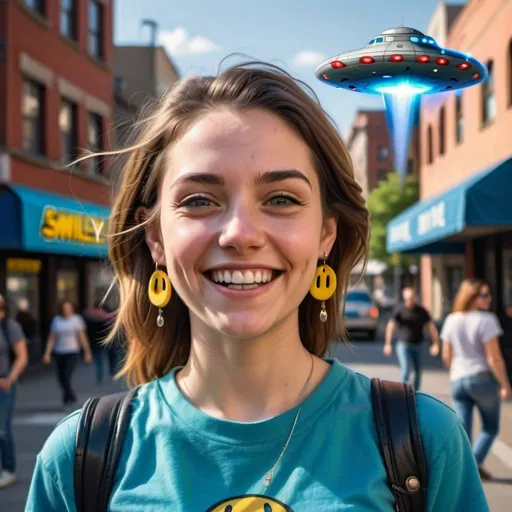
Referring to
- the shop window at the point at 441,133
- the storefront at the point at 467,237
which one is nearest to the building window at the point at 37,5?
the storefront at the point at 467,237

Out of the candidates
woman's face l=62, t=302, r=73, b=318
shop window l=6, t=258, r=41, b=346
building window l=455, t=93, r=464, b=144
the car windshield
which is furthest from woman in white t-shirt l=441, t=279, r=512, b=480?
the car windshield

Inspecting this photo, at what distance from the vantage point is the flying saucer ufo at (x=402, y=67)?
146 centimetres

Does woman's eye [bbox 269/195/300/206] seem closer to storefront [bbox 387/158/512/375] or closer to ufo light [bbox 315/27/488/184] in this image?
ufo light [bbox 315/27/488/184]

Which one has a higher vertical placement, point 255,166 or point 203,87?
point 203,87

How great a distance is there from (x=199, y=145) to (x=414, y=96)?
58cm

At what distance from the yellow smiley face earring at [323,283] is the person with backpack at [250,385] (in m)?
0.09

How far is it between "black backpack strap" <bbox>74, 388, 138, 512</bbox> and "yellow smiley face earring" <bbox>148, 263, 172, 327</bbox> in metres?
0.33

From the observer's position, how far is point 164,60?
38500 millimetres

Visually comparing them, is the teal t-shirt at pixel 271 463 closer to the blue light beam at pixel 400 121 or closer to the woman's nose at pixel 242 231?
the woman's nose at pixel 242 231

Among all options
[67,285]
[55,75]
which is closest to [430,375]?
[67,285]

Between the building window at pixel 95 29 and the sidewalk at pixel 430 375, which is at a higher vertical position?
the building window at pixel 95 29

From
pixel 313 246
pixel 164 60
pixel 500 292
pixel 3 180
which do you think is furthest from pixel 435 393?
pixel 164 60

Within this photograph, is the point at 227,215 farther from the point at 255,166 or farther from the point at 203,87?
the point at 203,87

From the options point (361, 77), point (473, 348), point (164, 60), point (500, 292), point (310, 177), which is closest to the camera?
point (361, 77)
